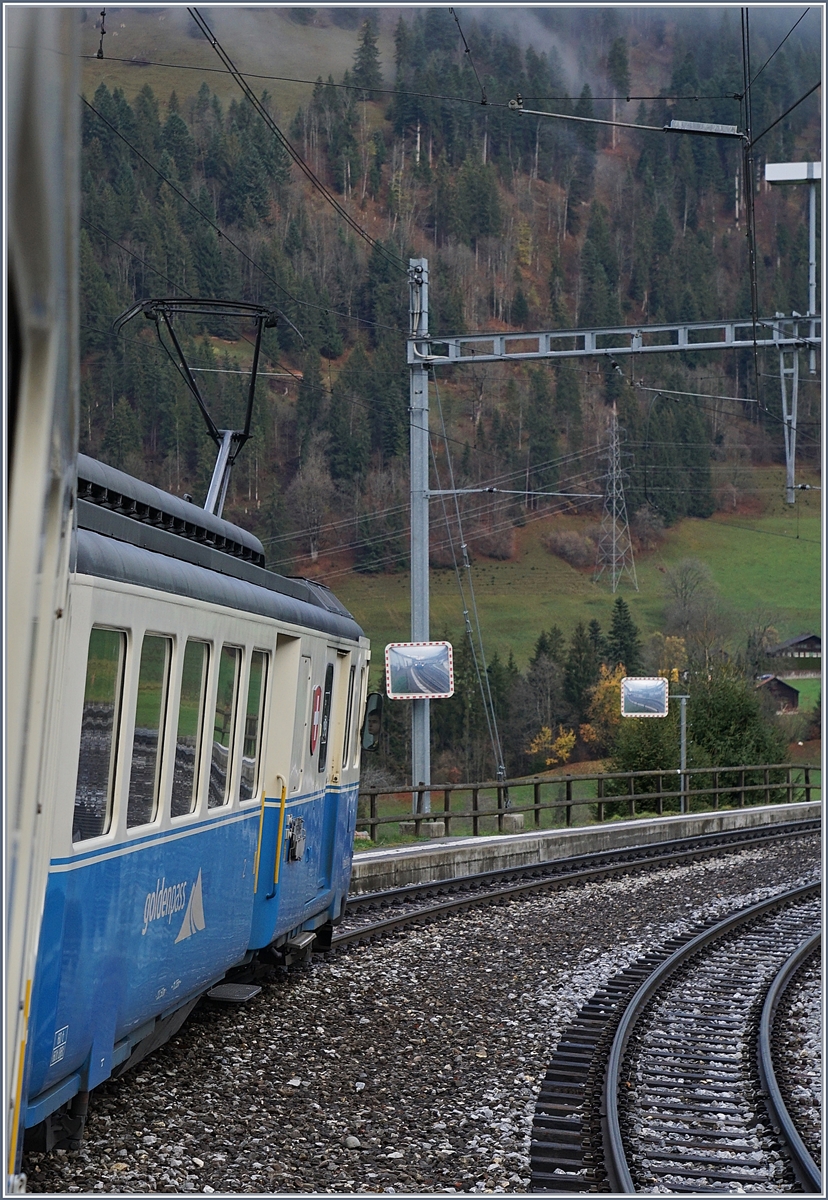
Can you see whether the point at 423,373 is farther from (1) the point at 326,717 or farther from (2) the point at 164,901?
(2) the point at 164,901

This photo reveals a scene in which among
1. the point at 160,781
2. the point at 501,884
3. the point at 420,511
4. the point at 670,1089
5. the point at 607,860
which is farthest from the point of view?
the point at 420,511

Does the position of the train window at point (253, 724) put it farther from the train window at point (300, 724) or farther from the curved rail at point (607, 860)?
the curved rail at point (607, 860)

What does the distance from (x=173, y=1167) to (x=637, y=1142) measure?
2.23 m

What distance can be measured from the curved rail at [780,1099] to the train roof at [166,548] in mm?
3544

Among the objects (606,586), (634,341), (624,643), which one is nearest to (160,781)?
(634,341)

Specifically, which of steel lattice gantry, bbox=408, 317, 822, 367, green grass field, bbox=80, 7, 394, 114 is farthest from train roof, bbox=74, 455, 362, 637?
green grass field, bbox=80, 7, 394, 114

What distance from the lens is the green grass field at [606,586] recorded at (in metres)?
94.6

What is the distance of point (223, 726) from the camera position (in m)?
6.62

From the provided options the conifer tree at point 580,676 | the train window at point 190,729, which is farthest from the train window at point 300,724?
the conifer tree at point 580,676

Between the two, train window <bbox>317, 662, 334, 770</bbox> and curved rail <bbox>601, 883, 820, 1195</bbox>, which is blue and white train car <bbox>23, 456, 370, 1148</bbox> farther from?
curved rail <bbox>601, 883, 820, 1195</bbox>

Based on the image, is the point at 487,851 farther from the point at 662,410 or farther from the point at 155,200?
the point at 662,410

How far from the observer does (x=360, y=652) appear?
35.4 feet

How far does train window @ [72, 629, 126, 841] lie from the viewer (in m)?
4.56

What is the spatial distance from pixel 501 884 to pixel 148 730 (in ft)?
37.7
